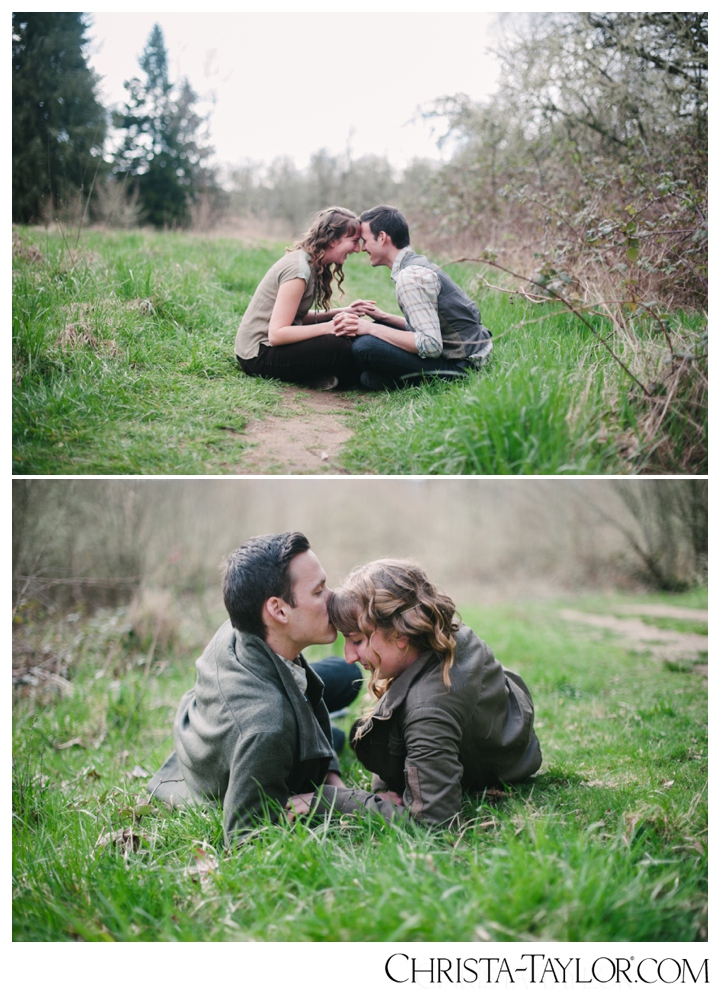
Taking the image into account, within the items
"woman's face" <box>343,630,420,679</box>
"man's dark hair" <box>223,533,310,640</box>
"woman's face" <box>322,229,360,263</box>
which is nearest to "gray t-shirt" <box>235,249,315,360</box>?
"woman's face" <box>322,229,360,263</box>

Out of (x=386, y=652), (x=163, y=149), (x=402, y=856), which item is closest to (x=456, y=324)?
(x=386, y=652)

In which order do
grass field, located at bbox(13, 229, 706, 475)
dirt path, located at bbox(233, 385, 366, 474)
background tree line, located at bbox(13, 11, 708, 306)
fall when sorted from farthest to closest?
background tree line, located at bbox(13, 11, 708, 306) → dirt path, located at bbox(233, 385, 366, 474) → grass field, located at bbox(13, 229, 706, 475)

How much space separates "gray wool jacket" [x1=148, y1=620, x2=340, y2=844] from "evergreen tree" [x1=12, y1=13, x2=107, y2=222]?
→ 9.79 feet

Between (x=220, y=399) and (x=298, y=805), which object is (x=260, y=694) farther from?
(x=220, y=399)

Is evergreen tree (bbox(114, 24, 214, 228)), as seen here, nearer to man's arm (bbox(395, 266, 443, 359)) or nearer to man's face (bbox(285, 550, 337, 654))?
man's arm (bbox(395, 266, 443, 359))

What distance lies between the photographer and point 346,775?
2.97 meters

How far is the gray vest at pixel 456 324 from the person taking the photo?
349cm

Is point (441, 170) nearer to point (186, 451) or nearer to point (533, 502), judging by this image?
point (533, 502)

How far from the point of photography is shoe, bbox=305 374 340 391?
3.75 m

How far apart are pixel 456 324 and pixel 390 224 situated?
0.68m

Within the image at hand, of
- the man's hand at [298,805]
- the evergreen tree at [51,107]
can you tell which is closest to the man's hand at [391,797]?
the man's hand at [298,805]

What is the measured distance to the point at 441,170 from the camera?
8.14 metres

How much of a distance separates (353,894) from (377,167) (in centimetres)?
901
